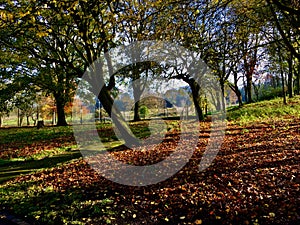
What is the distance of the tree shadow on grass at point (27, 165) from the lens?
23.4 ft

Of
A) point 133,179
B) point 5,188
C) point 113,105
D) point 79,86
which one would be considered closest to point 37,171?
point 5,188

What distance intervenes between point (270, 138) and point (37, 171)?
7.87 m

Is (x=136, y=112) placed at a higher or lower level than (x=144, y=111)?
lower

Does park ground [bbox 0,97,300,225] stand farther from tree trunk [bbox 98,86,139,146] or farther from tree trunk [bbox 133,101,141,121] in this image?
tree trunk [bbox 133,101,141,121]

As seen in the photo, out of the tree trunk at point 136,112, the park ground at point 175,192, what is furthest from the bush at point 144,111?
the park ground at point 175,192

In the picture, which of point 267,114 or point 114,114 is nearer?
point 114,114

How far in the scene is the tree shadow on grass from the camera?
7143mm

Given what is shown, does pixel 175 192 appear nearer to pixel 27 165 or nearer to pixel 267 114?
pixel 27 165

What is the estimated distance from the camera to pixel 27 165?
319 inches

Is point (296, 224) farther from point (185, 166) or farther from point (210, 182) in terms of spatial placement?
point (185, 166)

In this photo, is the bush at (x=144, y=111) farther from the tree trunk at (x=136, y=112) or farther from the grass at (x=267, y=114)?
the grass at (x=267, y=114)

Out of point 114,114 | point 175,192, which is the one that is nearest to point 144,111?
point 114,114

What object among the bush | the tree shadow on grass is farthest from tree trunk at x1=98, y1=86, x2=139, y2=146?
the bush

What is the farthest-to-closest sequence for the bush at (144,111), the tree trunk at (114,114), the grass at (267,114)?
the bush at (144,111) < the grass at (267,114) < the tree trunk at (114,114)
